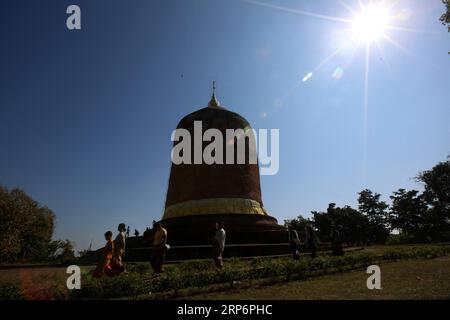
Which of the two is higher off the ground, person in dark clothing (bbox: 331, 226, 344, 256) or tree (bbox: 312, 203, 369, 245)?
person in dark clothing (bbox: 331, 226, 344, 256)

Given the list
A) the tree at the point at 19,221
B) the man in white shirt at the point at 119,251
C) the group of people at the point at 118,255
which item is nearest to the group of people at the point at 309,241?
the group of people at the point at 118,255

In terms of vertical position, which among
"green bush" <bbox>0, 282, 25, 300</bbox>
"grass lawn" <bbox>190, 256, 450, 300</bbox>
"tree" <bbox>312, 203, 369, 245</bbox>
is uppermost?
"green bush" <bbox>0, 282, 25, 300</bbox>

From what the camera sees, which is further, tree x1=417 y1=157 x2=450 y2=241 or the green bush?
tree x1=417 y1=157 x2=450 y2=241

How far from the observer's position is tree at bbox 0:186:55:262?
25141 mm

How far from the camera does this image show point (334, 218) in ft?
143

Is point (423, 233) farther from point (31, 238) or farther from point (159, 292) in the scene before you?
point (31, 238)

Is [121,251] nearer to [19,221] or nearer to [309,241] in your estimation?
[309,241]

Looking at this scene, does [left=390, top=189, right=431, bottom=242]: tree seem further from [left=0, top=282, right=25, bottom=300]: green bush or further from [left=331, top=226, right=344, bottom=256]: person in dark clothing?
Answer: [left=0, top=282, right=25, bottom=300]: green bush

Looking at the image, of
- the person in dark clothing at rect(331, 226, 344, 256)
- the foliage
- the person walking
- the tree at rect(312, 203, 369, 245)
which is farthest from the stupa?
the tree at rect(312, 203, 369, 245)

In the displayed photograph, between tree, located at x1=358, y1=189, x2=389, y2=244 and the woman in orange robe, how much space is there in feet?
140

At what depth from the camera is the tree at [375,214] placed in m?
43.5

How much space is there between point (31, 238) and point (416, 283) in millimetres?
36640

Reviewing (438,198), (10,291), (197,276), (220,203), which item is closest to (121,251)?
(197,276)
